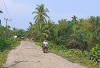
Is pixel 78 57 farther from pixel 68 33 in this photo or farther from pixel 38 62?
pixel 68 33

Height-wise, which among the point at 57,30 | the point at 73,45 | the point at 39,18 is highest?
the point at 39,18

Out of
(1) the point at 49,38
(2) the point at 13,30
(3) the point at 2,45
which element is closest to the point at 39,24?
(1) the point at 49,38

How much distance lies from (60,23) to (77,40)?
751cm

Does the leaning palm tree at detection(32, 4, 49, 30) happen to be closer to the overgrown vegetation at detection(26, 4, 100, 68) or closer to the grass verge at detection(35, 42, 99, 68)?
the overgrown vegetation at detection(26, 4, 100, 68)

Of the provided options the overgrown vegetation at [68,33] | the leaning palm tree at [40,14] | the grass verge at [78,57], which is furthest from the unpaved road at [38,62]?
the leaning palm tree at [40,14]

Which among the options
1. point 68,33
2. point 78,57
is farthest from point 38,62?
point 68,33

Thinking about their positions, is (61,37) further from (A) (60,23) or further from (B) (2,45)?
(B) (2,45)

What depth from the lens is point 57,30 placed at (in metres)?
41.3

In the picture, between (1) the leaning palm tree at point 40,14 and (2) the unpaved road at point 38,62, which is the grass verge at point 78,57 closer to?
(2) the unpaved road at point 38,62

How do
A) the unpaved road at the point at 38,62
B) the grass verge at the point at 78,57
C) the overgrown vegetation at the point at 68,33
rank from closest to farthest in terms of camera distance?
the unpaved road at the point at 38,62 → the grass verge at the point at 78,57 → the overgrown vegetation at the point at 68,33


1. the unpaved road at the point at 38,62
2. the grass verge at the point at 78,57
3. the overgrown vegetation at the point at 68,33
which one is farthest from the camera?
the overgrown vegetation at the point at 68,33

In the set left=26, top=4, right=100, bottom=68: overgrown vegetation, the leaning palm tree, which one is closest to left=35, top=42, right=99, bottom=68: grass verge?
left=26, top=4, right=100, bottom=68: overgrown vegetation

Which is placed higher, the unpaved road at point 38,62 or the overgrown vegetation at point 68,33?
the overgrown vegetation at point 68,33

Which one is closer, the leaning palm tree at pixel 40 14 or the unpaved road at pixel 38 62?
the unpaved road at pixel 38 62
